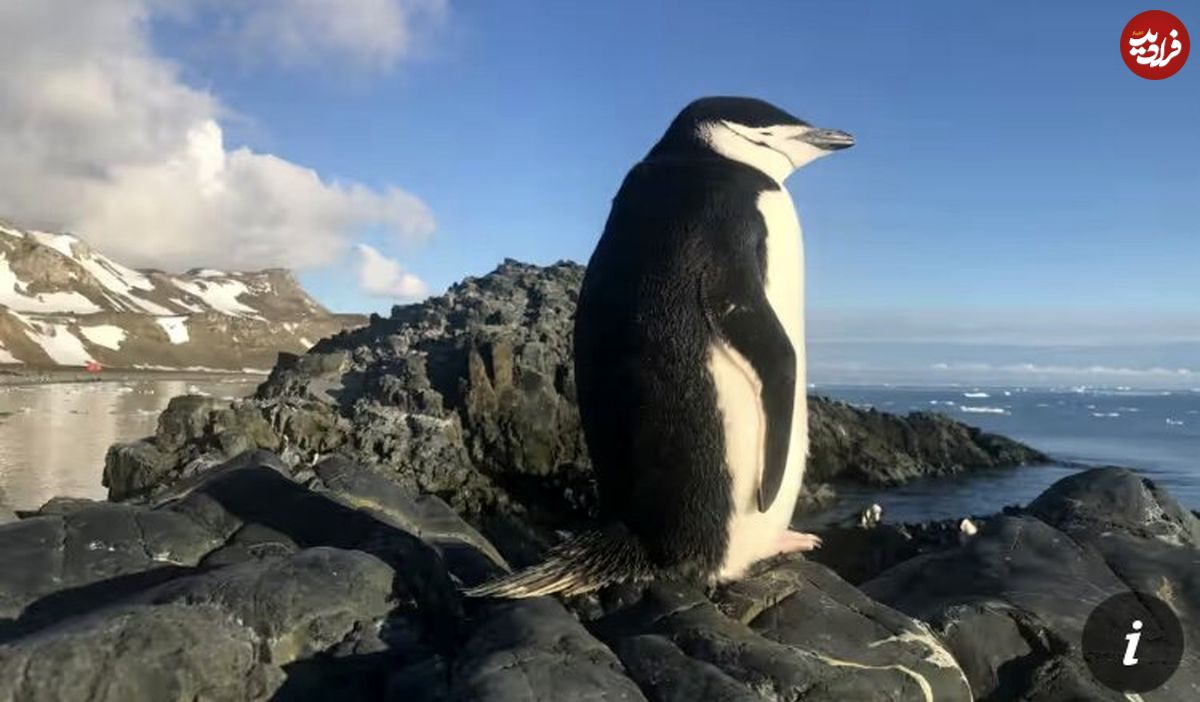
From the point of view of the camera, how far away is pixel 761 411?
10.6 ft

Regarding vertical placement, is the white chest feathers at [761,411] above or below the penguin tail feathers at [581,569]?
above

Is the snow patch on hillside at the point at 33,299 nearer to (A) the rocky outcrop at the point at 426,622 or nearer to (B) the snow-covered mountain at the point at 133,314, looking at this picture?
(B) the snow-covered mountain at the point at 133,314

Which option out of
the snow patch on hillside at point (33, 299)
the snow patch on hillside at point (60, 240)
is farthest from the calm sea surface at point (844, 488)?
the snow patch on hillside at point (60, 240)

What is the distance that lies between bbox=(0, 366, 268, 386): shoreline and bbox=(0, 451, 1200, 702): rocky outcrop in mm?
50360

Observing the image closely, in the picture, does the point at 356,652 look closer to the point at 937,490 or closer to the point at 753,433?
the point at 753,433

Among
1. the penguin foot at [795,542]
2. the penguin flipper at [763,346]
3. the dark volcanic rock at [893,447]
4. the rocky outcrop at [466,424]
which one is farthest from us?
the dark volcanic rock at [893,447]

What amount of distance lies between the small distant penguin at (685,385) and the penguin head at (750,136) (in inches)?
5.4

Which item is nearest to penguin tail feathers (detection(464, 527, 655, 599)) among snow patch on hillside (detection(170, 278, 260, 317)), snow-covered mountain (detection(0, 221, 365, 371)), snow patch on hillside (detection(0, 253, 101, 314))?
snow-covered mountain (detection(0, 221, 365, 371))

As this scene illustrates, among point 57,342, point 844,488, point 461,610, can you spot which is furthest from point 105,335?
point 461,610

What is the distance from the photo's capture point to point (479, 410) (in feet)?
61.6

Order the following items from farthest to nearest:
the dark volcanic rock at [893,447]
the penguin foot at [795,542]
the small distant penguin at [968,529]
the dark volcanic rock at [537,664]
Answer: the dark volcanic rock at [893,447]
the small distant penguin at [968,529]
the penguin foot at [795,542]
the dark volcanic rock at [537,664]

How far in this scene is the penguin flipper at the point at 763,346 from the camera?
316 cm

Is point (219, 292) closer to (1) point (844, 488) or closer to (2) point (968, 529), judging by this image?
(1) point (844, 488)

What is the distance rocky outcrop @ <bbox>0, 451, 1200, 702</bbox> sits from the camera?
8.26ft
